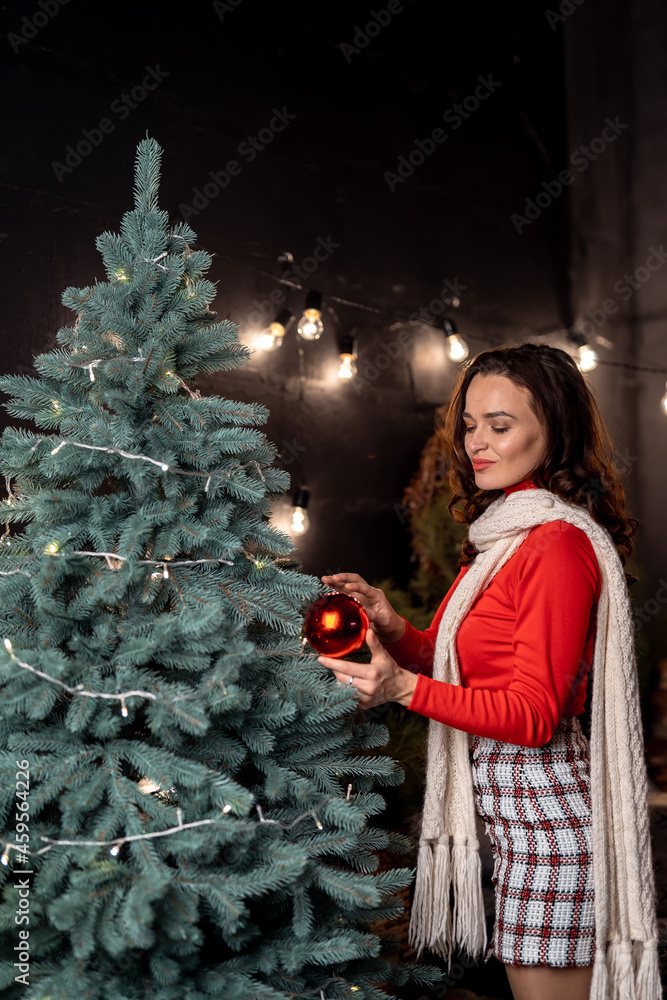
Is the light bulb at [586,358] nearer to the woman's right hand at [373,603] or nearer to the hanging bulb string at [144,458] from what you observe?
the woman's right hand at [373,603]

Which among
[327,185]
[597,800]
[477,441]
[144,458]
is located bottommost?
[597,800]

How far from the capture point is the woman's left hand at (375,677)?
1262 mm

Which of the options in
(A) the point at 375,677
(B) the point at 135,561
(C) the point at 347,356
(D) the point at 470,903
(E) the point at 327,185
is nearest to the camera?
(B) the point at 135,561

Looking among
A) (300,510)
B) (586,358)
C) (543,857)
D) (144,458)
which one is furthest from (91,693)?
(586,358)

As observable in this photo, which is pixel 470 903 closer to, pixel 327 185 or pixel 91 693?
pixel 91 693

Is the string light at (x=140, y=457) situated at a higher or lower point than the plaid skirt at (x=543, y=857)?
higher

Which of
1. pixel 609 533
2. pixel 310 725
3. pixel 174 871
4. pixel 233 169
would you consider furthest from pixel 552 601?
pixel 233 169

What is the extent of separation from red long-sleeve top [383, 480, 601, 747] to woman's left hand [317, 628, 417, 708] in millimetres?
26

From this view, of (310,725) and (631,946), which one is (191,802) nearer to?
(310,725)

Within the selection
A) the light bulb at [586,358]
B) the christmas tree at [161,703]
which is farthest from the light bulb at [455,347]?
the christmas tree at [161,703]

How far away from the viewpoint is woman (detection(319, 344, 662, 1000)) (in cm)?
134

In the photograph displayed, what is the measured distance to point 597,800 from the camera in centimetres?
142

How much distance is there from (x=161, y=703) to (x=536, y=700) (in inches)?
25.8

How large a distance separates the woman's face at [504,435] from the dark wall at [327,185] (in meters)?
1.84
